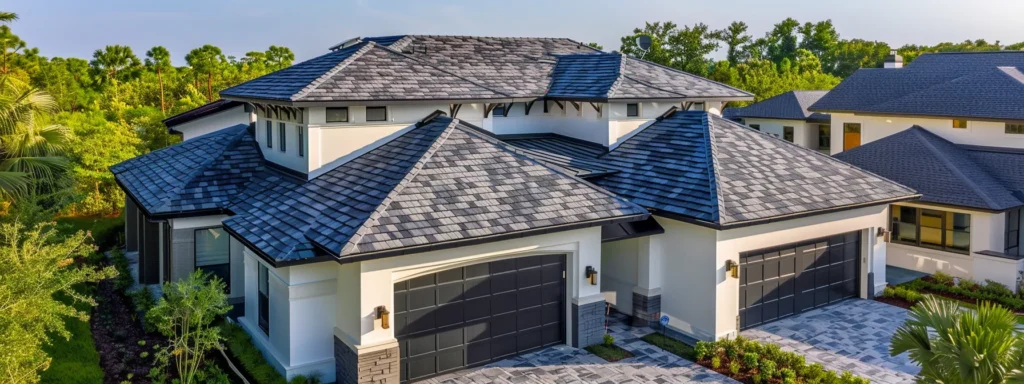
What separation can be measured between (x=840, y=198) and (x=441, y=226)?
10.0 metres

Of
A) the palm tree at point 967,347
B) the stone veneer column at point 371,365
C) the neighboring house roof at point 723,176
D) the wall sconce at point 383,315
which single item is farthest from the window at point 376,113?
the palm tree at point 967,347

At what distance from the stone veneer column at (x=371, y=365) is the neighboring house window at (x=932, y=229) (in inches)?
684

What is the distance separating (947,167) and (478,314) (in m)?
16.6

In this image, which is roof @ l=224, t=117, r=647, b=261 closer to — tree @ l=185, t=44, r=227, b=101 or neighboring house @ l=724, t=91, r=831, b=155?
neighboring house @ l=724, t=91, r=831, b=155

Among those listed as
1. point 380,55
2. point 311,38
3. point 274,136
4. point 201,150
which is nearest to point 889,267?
point 380,55

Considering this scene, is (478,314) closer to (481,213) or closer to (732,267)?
(481,213)

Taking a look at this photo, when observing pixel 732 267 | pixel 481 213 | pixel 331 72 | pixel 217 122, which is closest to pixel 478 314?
pixel 481 213

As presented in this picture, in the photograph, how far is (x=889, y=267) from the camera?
942 inches

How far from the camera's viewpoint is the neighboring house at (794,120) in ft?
134

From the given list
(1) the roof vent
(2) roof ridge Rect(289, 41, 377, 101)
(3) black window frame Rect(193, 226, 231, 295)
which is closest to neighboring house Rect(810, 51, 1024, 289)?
(1) the roof vent

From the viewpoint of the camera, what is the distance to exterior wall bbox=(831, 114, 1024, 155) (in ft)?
82.0

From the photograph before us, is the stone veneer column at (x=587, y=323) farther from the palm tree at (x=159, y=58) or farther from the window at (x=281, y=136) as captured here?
the palm tree at (x=159, y=58)

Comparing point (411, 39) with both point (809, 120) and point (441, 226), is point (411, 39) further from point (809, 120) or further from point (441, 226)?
point (809, 120)

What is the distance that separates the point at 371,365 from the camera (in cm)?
1355
